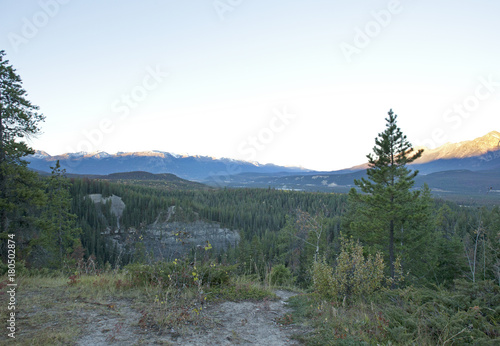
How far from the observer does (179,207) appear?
4001 inches

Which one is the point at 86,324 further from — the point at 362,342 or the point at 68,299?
the point at 362,342

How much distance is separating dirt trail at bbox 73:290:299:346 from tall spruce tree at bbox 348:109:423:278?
16367 millimetres

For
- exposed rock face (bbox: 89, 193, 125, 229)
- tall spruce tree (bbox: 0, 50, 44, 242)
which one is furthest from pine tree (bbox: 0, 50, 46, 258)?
exposed rock face (bbox: 89, 193, 125, 229)

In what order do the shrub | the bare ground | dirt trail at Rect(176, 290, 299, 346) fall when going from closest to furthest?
the bare ground < dirt trail at Rect(176, 290, 299, 346) < the shrub

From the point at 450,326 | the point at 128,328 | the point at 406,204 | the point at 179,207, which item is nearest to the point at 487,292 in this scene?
the point at 450,326

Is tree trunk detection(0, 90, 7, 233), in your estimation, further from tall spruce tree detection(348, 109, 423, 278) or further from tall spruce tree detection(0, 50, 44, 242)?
tall spruce tree detection(348, 109, 423, 278)

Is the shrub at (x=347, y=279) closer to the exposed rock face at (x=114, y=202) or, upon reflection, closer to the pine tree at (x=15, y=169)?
the pine tree at (x=15, y=169)

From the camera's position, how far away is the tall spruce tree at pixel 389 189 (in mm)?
20084

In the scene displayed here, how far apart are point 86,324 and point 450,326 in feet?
27.1

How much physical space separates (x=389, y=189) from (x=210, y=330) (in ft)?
60.8

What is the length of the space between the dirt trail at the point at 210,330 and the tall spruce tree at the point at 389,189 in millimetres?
16367

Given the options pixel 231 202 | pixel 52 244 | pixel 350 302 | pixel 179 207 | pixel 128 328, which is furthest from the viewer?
pixel 231 202

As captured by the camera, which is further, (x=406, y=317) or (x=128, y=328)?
(x=406, y=317)

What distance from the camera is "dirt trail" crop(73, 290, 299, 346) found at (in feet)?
17.3
